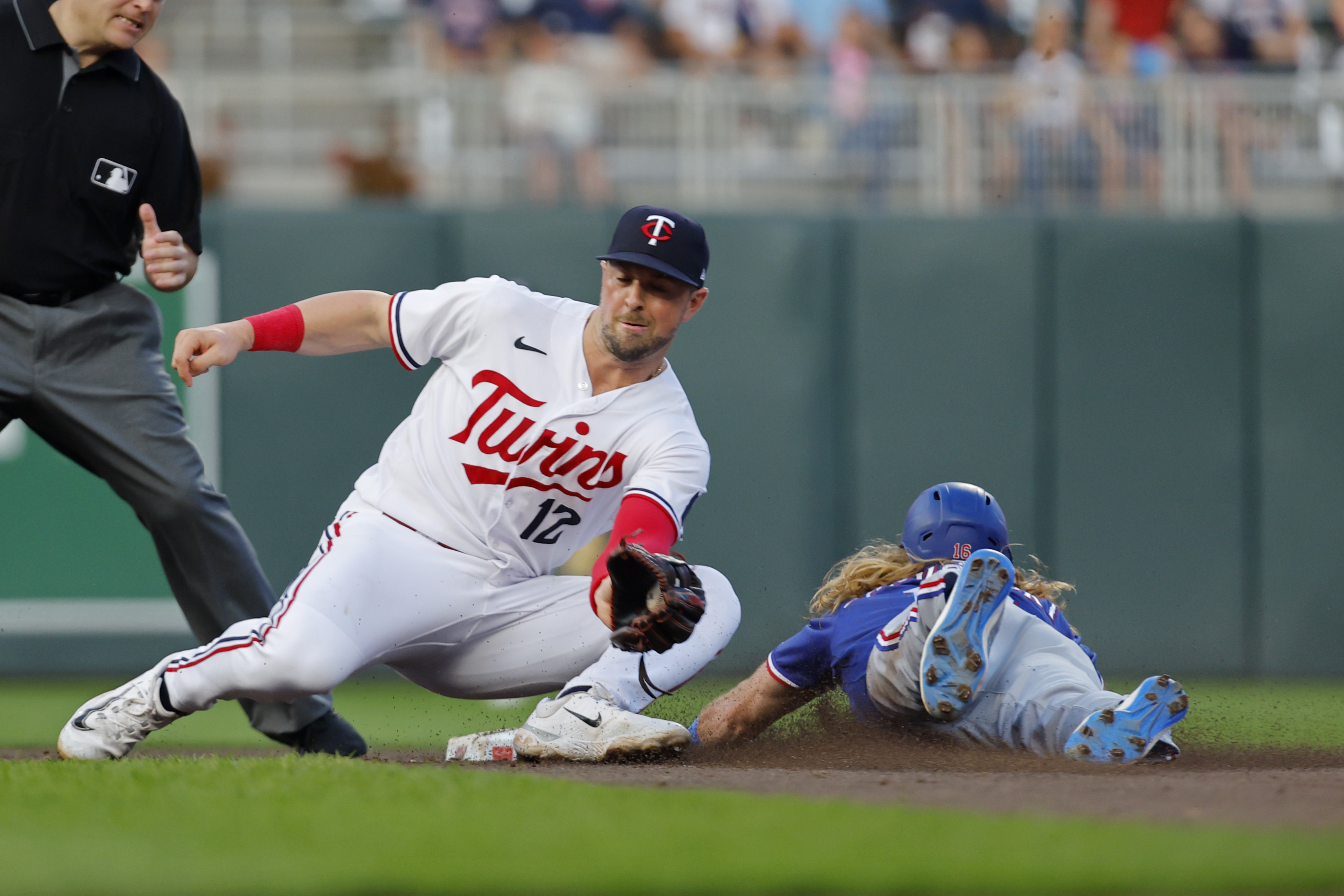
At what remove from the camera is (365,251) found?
7.65 metres

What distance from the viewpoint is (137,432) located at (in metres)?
3.96

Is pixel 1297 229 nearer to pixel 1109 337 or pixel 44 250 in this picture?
pixel 1109 337

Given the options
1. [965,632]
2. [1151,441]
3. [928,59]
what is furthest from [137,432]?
[928,59]

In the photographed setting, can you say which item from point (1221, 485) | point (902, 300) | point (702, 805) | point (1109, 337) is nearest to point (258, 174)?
point (902, 300)

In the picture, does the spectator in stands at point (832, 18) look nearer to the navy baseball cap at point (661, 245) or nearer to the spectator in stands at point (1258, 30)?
the spectator in stands at point (1258, 30)

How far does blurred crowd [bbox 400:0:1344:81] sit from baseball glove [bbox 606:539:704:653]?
17.9ft

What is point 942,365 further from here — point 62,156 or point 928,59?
point 62,156

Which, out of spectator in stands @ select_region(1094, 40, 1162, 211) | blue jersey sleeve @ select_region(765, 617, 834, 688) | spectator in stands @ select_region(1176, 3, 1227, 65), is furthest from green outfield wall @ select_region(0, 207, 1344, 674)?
blue jersey sleeve @ select_region(765, 617, 834, 688)

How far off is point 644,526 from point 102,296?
5.47ft

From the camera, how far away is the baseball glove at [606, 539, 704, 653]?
3.45 meters

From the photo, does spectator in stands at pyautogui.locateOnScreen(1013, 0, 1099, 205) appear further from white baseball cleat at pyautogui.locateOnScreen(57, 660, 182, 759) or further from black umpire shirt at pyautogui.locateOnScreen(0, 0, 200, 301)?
white baseball cleat at pyautogui.locateOnScreen(57, 660, 182, 759)

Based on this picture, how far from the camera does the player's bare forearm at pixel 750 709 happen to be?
4.07 m

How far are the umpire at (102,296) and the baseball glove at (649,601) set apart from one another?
3.55 feet

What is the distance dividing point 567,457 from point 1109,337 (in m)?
4.74
